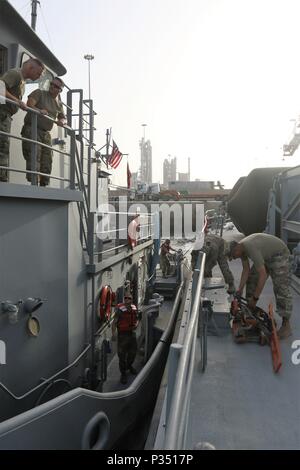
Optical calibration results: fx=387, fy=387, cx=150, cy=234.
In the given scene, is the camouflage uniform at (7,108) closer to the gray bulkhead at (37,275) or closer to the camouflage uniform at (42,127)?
the camouflage uniform at (42,127)

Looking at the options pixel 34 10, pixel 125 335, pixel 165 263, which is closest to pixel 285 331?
pixel 125 335

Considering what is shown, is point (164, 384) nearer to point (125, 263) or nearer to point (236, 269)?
point (125, 263)

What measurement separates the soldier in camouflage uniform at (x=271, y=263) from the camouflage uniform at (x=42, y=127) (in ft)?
9.16

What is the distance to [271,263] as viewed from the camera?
17.3 feet

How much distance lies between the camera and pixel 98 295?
5871 mm

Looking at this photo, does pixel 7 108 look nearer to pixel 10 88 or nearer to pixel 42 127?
pixel 10 88

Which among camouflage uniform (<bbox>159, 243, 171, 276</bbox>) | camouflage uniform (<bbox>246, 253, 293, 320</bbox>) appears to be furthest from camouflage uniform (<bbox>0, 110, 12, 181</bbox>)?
camouflage uniform (<bbox>159, 243, 171, 276</bbox>)

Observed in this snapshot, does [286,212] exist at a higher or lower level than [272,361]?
higher

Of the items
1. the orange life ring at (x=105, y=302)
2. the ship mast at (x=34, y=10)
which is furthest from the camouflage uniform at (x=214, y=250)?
the ship mast at (x=34, y=10)

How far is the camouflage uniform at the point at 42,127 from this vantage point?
16.5 feet

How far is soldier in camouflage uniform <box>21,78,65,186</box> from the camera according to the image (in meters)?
5.00

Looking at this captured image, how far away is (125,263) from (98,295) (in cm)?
204

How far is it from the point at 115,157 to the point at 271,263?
8.99 metres
